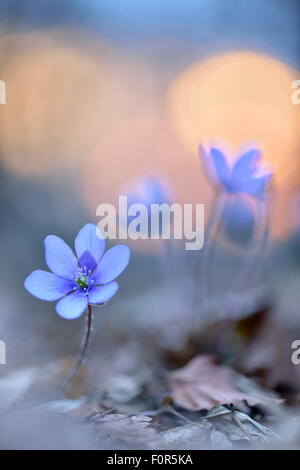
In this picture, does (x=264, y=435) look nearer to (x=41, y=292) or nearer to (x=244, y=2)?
(x=41, y=292)

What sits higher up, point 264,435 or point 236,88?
point 236,88

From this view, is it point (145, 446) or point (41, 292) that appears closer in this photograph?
point (145, 446)

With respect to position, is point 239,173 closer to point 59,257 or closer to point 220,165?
point 220,165

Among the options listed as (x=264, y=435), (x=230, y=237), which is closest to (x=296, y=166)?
(x=230, y=237)

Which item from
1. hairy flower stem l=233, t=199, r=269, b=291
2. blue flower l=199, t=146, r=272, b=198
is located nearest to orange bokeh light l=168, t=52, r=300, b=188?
hairy flower stem l=233, t=199, r=269, b=291

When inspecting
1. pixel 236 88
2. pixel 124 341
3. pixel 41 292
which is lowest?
pixel 124 341

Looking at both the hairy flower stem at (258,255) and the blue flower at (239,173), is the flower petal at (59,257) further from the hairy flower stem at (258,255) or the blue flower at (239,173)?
the hairy flower stem at (258,255)

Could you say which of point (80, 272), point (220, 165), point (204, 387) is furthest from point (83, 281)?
point (220, 165)
